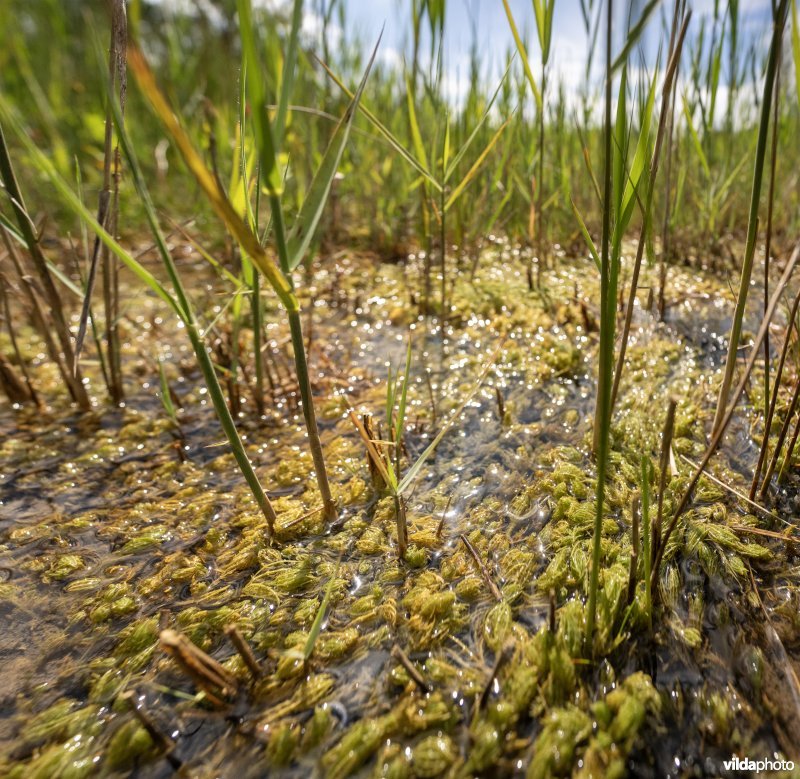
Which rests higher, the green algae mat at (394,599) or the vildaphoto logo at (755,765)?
the green algae mat at (394,599)

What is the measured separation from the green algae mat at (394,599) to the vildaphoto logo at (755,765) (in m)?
0.01

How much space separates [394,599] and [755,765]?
0.50 meters

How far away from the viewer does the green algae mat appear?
636mm

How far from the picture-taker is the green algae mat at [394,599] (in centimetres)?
64

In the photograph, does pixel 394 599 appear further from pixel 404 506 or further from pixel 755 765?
pixel 755 765

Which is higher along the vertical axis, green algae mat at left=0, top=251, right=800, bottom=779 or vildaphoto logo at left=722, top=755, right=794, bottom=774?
green algae mat at left=0, top=251, right=800, bottom=779

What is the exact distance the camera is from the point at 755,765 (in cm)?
59

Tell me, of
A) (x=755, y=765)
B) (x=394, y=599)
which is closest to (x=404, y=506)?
(x=394, y=599)

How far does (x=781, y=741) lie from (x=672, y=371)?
0.99 m

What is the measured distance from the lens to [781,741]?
24.0 inches

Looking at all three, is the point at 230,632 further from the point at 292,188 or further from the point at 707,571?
the point at 292,188

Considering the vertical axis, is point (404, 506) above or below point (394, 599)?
above

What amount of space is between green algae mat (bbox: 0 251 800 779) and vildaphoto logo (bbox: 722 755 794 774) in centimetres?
1

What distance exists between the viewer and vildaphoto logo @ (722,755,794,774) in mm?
586
